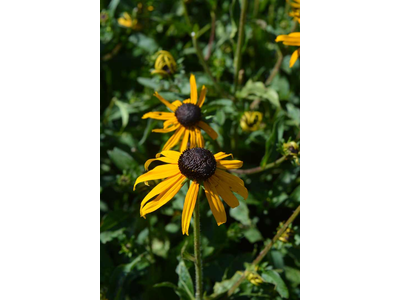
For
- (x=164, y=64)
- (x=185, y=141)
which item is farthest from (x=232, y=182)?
(x=164, y=64)

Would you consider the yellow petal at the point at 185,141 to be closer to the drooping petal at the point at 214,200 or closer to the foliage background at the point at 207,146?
the foliage background at the point at 207,146

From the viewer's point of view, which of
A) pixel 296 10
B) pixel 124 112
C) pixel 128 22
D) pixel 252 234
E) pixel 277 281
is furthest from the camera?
pixel 128 22

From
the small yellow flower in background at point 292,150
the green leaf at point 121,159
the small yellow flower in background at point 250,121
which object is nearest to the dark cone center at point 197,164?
the small yellow flower in background at point 292,150

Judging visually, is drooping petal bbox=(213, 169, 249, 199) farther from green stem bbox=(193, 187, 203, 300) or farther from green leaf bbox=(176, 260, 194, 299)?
green leaf bbox=(176, 260, 194, 299)

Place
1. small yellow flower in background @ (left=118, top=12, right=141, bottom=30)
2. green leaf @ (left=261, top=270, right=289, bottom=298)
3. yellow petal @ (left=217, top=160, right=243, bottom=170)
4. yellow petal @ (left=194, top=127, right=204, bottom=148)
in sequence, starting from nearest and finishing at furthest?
yellow petal @ (left=217, top=160, right=243, bottom=170) < green leaf @ (left=261, top=270, right=289, bottom=298) < yellow petal @ (left=194, top=127, right=204, bottom=148) < small yellow flower in background @ (left=118, top=12, right=141, bottom=30)

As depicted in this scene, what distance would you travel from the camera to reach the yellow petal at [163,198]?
1108 mm

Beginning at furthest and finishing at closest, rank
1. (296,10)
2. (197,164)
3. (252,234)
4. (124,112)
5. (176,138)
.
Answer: (124,112) < (296,10) < (252,234) < (176,138) < (197,164)

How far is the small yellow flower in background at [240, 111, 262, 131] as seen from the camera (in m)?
1.62

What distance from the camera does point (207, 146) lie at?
1.67 metres

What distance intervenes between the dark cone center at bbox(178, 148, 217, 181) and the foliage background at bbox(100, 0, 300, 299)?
27 centimetres

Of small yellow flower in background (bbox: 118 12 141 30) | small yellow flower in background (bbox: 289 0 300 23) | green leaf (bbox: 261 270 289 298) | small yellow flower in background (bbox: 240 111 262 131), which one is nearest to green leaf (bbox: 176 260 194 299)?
green leaf (bbox: 261 270 289 298)

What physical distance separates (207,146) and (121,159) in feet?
1.26

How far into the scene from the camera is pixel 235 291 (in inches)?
56.1

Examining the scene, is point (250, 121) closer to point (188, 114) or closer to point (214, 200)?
point (188, 114)
